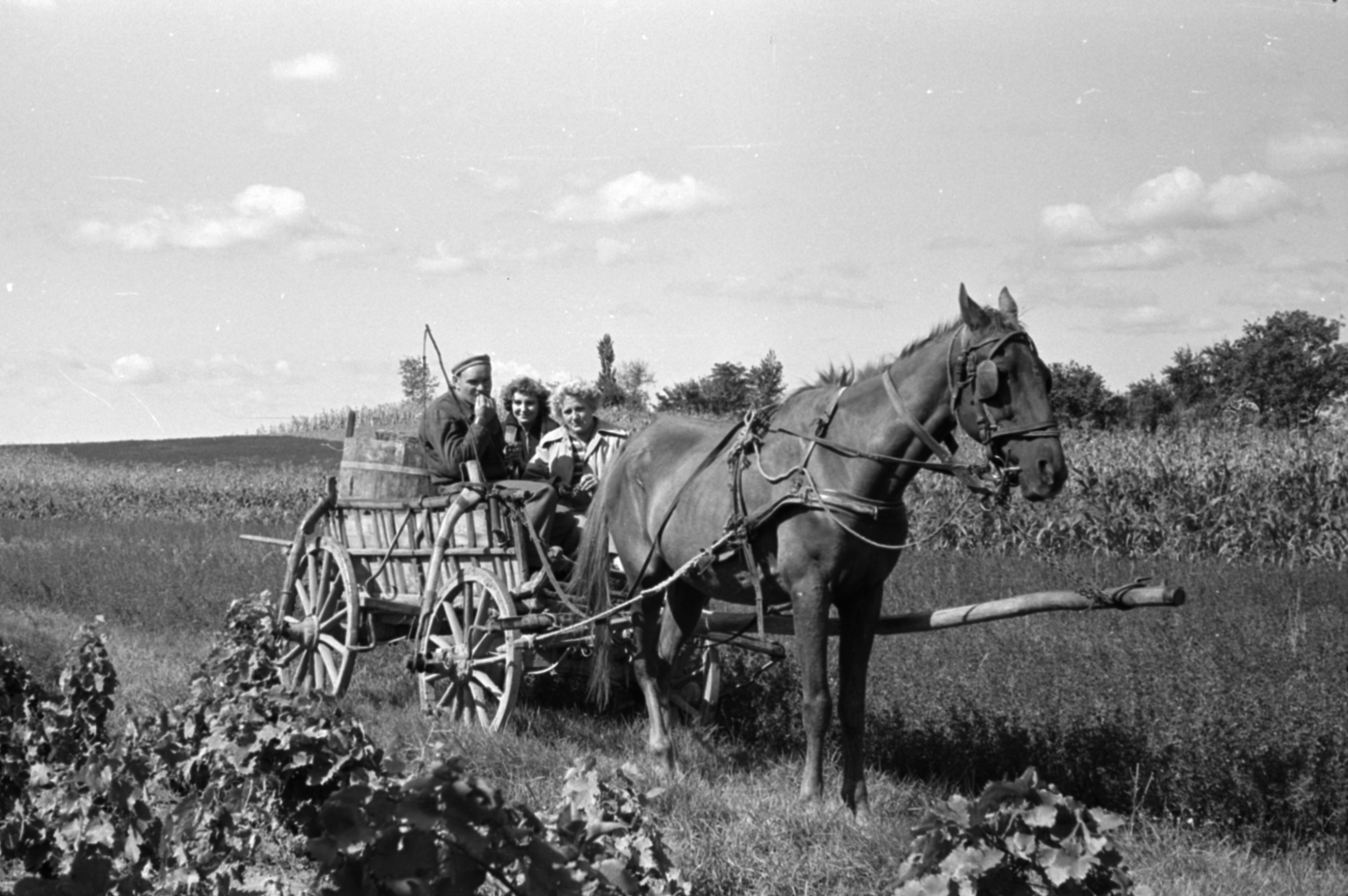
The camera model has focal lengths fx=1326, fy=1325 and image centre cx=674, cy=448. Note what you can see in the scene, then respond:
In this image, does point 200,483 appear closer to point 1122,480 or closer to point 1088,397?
point 1122,480

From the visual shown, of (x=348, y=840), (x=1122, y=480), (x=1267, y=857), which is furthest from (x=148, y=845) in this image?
(x=1122, y=480)

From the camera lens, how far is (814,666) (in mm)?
5664

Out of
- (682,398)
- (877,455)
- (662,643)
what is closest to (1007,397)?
(877,455)

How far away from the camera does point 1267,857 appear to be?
531 cm

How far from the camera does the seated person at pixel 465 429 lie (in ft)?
26.2

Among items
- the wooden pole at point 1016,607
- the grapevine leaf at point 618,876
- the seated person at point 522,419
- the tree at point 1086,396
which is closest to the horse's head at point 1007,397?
the wooden pole at point 1016,607

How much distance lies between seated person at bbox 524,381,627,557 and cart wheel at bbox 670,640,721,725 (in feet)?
3.24

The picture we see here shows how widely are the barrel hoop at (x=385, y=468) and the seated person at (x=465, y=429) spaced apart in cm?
13

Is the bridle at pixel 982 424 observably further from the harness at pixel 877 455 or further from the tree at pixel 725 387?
the tree at pixel 725 387

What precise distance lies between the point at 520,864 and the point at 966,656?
6503 mm

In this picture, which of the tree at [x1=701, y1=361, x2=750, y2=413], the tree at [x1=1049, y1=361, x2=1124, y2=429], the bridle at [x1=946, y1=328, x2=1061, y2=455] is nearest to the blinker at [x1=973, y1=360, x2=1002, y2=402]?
the bridle at [x1=946, y1=328, x2=1061, y2=455]

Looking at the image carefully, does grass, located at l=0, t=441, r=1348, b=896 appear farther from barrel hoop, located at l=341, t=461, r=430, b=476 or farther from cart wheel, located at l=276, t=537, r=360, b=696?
barrel hoop, located at l=341, t=461, r=430, b=476

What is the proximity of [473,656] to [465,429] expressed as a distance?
1472mm

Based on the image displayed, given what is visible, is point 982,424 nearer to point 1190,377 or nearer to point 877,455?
point 877,455
